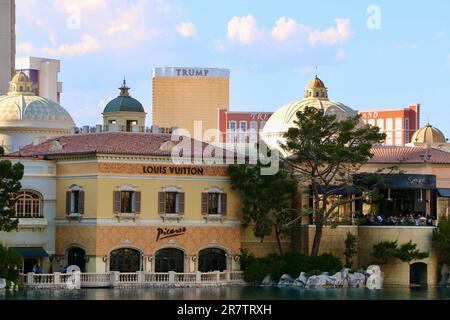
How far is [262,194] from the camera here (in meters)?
73.1

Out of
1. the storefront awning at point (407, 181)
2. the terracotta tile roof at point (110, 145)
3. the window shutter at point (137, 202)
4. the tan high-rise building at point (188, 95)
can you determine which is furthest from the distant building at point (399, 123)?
the window shutter at point (137, 202)

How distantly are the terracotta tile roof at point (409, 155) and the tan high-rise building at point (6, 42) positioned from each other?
63724mm

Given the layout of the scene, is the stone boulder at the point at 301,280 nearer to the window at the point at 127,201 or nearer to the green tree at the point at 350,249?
the green tree at the point at 350,249

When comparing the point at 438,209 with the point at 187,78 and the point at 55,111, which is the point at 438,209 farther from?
the point at 187,78

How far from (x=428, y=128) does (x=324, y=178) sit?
3816 centimetres

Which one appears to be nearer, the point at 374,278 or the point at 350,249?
the point at 374,278

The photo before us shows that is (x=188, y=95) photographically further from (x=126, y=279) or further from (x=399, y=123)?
(x=126, y=279)

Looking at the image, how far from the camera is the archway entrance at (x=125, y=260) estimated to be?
2785 inches

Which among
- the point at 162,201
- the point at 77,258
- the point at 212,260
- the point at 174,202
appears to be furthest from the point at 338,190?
the point at 77,258

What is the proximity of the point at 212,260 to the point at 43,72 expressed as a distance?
369ft

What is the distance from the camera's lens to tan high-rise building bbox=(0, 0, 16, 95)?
138 meters

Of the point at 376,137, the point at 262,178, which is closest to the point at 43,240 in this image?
the point at 262,178

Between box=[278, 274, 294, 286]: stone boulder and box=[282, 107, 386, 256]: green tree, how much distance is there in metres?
2.77

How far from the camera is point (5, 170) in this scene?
66.9 m
